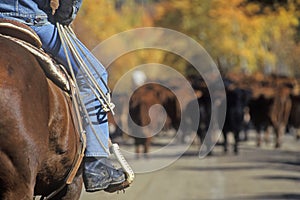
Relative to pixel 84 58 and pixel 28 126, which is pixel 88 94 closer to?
pixel 84 58

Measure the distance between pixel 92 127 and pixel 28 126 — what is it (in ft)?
3.75

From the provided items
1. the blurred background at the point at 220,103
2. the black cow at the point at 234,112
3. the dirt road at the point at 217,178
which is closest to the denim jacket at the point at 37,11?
the blurred background at the point at 220,103

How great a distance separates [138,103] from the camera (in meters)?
→ 26.5

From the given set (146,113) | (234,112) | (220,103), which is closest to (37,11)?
(220,103)

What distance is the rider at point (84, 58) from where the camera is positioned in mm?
5031

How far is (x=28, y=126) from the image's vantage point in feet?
13.5

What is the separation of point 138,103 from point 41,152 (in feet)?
72.6

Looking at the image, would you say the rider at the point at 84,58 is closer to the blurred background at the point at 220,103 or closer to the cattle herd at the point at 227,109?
→ the blurred background at the point at 220,103

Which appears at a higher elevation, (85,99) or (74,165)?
(85,99)

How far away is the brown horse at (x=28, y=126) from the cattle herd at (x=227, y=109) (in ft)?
54.7

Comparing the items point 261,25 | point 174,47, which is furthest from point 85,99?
point 261,25

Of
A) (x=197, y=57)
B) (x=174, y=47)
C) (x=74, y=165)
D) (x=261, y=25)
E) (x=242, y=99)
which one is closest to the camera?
(x=74, y=165)

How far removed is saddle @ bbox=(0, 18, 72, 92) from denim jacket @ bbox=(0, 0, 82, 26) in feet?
0.60

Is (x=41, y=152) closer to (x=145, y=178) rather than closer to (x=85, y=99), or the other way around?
(x=85, y=99)
